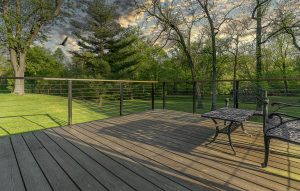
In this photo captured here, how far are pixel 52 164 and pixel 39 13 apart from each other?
50.5ft

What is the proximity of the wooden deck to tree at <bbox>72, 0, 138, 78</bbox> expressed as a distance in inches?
Answer: 603

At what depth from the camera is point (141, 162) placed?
7.20 ft

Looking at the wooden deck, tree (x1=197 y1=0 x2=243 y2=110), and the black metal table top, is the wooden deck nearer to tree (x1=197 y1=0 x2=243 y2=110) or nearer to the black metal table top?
the black metal table top

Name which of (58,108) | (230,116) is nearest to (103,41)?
(58,108)

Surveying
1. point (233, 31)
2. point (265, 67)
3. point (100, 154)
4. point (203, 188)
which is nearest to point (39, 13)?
point (233, 31)

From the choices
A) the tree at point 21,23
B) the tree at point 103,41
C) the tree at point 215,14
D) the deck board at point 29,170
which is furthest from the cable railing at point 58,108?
the tree at point 215,14

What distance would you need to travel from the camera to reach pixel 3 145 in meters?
2.76

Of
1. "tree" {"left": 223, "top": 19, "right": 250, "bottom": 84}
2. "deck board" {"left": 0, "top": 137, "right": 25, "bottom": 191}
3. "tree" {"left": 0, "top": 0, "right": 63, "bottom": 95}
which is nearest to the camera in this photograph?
"deck board" {"left": 0, "top": 137, "right": 25, "bottom": 191}

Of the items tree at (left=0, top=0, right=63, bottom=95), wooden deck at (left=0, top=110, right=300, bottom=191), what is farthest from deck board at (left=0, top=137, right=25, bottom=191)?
tree at (left=0, top=0, right=63, bottom=95)

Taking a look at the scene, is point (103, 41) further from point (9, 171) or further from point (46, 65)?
point (9, 171)

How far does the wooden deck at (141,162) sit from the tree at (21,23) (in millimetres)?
11956

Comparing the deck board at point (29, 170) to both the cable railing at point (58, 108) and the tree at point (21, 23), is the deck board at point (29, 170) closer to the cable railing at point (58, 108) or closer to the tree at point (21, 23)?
the cable railing at point (58, 108)

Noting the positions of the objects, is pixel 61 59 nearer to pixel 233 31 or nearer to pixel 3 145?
pixel 233 31

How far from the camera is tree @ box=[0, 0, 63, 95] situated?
13094 millimetres
